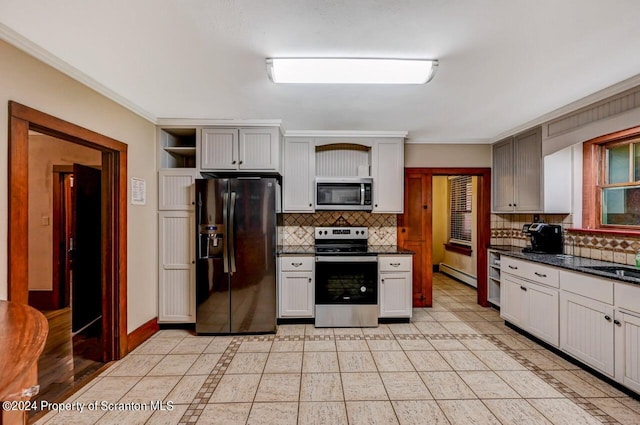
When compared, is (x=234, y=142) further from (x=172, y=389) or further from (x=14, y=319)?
(x=14, y=319)

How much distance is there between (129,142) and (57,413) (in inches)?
87.0

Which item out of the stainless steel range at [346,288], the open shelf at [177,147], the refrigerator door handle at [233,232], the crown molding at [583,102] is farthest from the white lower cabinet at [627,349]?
the open shelf at [177,147]

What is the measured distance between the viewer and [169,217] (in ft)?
10.9

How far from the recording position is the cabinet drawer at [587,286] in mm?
2226

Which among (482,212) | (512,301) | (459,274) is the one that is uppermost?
(482,212)

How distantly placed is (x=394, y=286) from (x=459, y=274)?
110 inches

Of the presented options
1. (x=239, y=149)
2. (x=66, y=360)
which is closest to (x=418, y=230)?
(x=239, y=149)

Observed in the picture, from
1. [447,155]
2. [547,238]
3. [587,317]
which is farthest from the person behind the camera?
[447,155]

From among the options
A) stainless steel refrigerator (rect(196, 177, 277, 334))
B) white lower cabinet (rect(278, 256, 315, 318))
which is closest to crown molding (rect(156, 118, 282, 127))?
stainless steel refrigerator (rect(196, 177, 277, 334))

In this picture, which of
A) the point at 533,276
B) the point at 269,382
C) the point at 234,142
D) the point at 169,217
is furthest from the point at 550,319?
the point at 169,217

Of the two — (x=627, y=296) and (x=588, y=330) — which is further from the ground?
(x=627, y=296)

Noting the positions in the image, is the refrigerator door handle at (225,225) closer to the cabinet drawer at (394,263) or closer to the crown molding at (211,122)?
the crown molding at (211,122)

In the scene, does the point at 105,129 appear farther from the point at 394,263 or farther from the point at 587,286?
the point at 587,286

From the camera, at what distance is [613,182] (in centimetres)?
295
